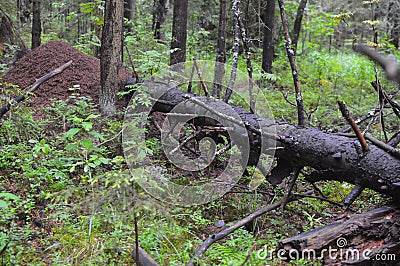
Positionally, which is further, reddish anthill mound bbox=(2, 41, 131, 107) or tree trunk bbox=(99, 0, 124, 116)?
reddish anthill mound bbox=(2, 41, 131, 107)

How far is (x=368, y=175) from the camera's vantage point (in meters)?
3.73

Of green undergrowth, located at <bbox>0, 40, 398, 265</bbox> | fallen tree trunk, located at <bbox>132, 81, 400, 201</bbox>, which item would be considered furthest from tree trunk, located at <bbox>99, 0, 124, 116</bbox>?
fallen tree trunk, located at <bbox>132, 81, 400, 201</bbox>

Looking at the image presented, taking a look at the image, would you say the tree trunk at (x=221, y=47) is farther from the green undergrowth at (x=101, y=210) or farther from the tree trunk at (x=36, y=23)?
the tree trunk at (x=36, y=23)

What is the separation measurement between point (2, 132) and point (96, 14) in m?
5.82

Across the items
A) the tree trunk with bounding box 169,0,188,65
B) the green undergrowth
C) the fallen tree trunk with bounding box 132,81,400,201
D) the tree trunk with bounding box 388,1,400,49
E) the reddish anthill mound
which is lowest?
the green undergrowth

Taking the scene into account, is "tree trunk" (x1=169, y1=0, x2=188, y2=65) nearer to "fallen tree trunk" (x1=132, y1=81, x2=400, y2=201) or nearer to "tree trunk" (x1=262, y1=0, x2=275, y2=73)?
"tree trunk" (x1=262, y1=0, x2=275, y2=73)

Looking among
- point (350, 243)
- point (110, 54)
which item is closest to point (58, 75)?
point (110, 54)

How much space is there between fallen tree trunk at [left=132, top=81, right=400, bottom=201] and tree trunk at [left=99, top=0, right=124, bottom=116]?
7.37ft

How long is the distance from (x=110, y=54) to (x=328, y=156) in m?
4.10

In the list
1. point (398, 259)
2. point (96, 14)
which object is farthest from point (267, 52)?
point (398, 259)

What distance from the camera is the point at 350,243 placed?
3217mm

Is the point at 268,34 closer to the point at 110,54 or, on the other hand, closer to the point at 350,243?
the point at 110,54

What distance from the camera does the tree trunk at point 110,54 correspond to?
6.15 meters

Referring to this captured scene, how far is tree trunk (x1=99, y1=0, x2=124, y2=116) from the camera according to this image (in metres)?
6.15
